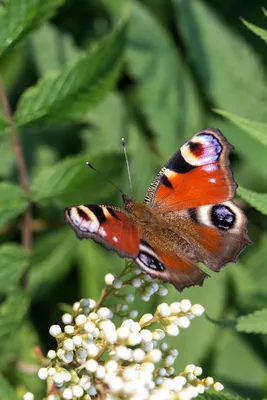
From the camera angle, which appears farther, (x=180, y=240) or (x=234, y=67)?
(x=234, y=67)

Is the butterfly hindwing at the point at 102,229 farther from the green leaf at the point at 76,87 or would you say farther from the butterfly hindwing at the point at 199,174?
the green leaf at the point at 76,87

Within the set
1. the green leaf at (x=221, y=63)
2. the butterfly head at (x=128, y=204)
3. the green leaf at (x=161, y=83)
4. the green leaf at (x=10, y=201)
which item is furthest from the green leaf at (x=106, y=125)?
the butterfly head at (x=128, y=204)

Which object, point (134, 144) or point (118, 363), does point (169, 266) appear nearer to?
point (118, 363)

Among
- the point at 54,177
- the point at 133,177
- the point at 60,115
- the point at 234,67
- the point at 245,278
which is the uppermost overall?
the point at 60,115

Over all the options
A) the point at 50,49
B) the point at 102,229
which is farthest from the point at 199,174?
the point at 50,49

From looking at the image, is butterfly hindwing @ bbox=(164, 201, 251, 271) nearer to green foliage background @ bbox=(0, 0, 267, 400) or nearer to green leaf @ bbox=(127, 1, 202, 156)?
green foliage background @ bbox=(0, 0, 267, 400)

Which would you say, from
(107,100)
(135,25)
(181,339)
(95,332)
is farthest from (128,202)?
(135,25)

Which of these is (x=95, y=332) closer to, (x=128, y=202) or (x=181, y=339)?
(x=128, y=202)
